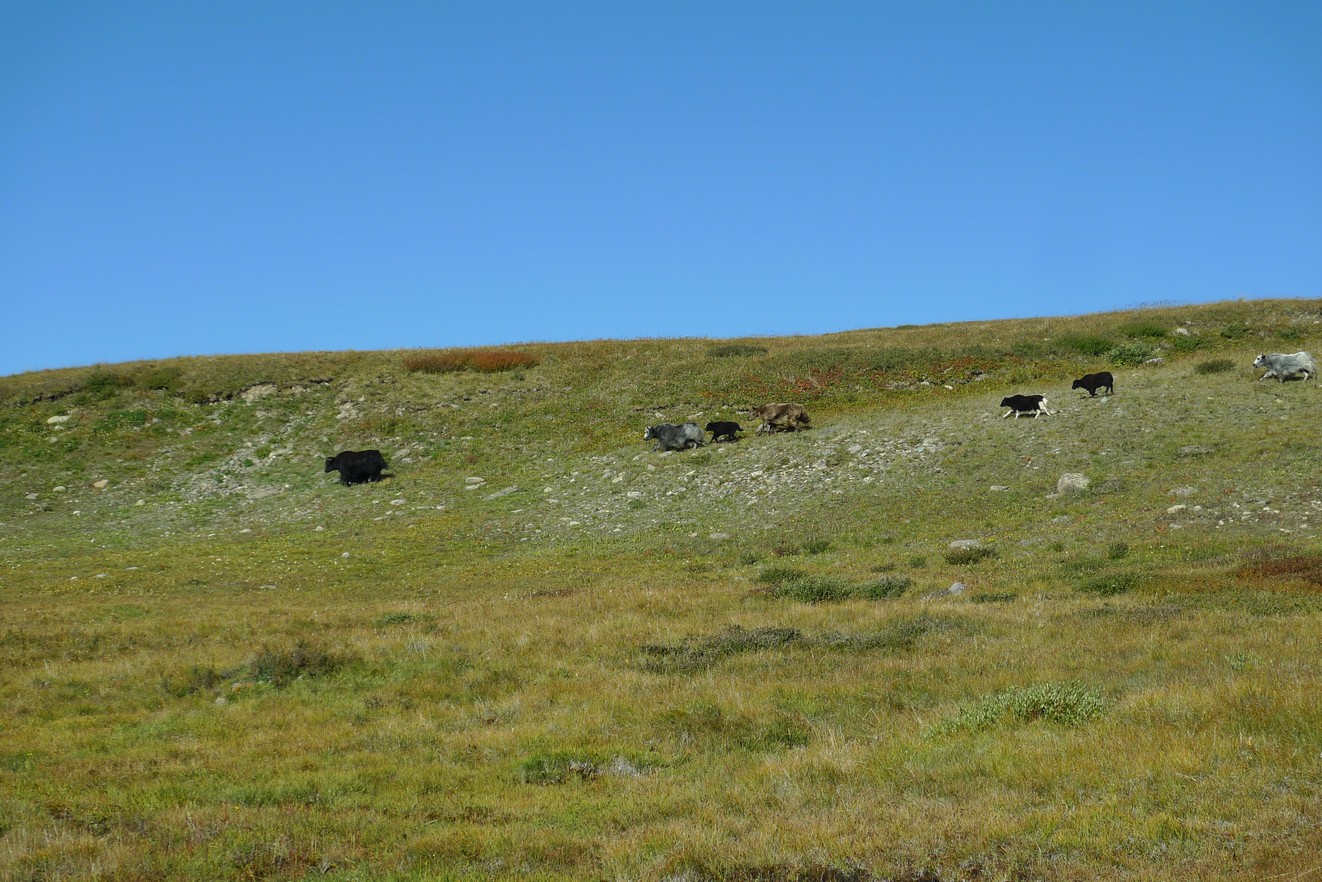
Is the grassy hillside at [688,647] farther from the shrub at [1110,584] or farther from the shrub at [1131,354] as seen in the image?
the shrub at [1131,354]

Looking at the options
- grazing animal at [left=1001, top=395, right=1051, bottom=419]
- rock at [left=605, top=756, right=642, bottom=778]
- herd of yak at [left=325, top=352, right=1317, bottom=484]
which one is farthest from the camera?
herd of yak at [left=325, top=352, right=1317, bottom=484]

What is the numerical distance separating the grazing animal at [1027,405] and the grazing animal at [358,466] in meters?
24.0

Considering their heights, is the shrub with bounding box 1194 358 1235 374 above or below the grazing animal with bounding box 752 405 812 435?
above

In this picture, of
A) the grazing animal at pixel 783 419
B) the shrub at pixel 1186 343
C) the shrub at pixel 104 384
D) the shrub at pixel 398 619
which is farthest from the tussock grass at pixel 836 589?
the shrub at pixel 104 384

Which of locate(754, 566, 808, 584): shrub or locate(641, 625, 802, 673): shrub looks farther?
locate(754, 566, 808, 584): shrub

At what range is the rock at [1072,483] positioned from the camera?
2711cm

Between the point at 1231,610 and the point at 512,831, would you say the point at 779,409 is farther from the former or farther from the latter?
the point at 512,831

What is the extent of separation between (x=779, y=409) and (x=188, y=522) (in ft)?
74.1

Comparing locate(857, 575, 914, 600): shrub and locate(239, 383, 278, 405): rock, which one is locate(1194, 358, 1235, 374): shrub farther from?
locate(239, 383, 278, 405): rock

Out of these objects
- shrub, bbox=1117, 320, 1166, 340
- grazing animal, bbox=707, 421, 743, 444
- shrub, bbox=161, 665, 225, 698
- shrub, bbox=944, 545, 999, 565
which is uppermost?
shrub, bbox=1117, 320, 1166, 340

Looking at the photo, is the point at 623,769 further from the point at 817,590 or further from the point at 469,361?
the point at 469,361

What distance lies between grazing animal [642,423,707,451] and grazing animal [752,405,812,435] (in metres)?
2.74

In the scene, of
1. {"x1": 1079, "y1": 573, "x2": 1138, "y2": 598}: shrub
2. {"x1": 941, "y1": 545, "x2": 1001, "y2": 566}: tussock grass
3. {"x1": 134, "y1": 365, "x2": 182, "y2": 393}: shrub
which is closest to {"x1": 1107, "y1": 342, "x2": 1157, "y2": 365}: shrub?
{"x1": 941, "y1": 545, "x2": 1001, "y2": 566}: tussock grass

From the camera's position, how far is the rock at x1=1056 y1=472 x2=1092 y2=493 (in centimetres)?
2711
